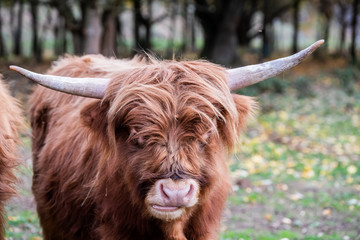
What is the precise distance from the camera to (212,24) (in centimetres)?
2103

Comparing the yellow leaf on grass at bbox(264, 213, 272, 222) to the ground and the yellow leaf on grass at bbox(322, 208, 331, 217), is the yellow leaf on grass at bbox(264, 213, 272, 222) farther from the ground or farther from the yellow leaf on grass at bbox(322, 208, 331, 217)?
the yellow leaf on grass at bbox(322, 208, 331, 217)

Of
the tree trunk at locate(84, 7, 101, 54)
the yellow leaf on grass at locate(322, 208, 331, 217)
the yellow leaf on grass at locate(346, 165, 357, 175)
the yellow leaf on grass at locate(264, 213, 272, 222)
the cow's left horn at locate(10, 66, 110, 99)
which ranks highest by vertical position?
the cow's left horn at locate(10, 66, 110, 99)

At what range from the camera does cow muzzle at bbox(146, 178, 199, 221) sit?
10.6 ft

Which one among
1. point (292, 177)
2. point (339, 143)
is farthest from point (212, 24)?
point (292, 177)

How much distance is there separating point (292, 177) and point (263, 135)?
10.7 feet

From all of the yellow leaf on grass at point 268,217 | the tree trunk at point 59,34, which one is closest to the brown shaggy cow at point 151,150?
the yellow leaf on grass at point 268,217

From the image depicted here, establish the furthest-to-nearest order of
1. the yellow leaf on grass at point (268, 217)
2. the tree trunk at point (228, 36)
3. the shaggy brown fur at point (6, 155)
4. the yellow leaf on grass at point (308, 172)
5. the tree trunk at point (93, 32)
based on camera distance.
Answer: the tree trunk at point (228, 36) → the tree trunk at point (93, 32) → the yellow leaf on grass at point (308, 172) → the yellow leaf on grass at point (268, 217) → the shaggy brown fur at point (6, 155)

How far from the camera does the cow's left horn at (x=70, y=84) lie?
3.52 metres

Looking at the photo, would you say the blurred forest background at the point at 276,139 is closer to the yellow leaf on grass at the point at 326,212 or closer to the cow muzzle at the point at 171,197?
the yellow leaf on grass at the point at 326,212

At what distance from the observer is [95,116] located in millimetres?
3822

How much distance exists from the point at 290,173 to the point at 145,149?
6402 mm

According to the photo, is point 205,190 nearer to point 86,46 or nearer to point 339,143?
point 339,143

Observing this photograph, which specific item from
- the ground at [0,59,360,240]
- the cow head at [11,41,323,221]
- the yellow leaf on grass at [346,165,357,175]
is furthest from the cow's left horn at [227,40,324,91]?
the yellow leaf on grass at [346,165,357,175]

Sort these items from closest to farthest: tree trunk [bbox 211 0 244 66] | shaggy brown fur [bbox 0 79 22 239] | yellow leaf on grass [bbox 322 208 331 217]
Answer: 1. shaggy brown fur [bbox 0 79 22 239]
2. yellow leaf on grass [bbox 322 208 331 217]
3. tree trunk [bbox 211 0 244 66]
